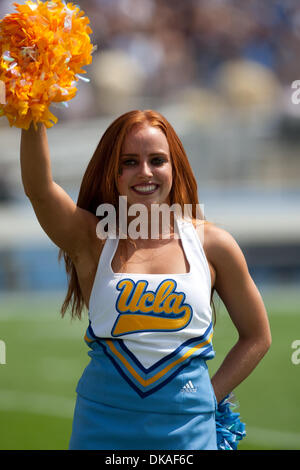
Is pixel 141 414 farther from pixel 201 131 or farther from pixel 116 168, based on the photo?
pixel 201 131

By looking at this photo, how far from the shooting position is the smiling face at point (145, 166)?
7.70 feet

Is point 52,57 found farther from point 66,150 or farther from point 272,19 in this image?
point 272,19

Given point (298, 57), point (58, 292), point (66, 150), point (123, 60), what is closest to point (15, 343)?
point (58, 292)

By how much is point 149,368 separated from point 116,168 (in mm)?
585

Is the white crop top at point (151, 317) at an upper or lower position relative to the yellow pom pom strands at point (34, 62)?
lower

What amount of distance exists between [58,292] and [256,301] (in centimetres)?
790

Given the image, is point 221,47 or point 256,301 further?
point 221,47

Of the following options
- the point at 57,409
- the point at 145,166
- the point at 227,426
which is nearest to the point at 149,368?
the point at 227,426

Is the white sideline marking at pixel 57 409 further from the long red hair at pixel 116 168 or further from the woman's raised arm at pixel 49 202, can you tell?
the woman's raised arm at pixel 49 202

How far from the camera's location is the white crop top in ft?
7.18

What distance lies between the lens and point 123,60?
48.7ft

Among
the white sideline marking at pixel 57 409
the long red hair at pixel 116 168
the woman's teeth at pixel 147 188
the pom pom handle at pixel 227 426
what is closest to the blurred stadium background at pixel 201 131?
the white sideline marking at pixel 57 409

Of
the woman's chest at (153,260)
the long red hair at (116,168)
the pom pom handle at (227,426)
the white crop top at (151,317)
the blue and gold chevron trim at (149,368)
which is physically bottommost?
the pom pom handle at (227,426)

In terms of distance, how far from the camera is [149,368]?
2.18 m
